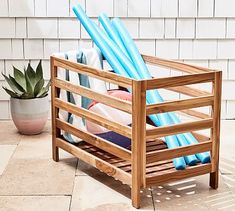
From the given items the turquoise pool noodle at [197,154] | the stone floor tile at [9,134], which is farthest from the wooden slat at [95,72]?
the stone floor tile at [9,134]

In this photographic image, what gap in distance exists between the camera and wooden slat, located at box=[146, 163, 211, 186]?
2.66 metres

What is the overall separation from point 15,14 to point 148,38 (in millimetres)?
973

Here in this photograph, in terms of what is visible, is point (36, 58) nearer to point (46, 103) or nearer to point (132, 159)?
point (46, 103)

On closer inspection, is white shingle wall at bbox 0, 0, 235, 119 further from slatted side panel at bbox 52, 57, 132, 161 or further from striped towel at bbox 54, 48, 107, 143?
slatted side panel at bbox 52, 57, 132, 161

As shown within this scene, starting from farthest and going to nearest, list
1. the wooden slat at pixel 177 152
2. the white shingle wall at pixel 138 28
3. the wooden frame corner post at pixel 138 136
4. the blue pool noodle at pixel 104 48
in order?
the white shingle wall at pixel 138 28 → the blue pool noodle at pixel 104 48 → the wooden slat at pixel 177 152 → the wooden frame corner post at pixel 138 136

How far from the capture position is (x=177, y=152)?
2705mm

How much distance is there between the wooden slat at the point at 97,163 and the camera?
2716 millimetres

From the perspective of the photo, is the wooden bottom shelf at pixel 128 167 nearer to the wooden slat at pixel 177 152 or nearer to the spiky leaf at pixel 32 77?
the wooden slat at pixel 177 152

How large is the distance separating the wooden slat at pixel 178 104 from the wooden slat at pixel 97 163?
0.34m

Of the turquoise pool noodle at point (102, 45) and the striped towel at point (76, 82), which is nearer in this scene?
the turquoise pool noodle at point (102, 45)

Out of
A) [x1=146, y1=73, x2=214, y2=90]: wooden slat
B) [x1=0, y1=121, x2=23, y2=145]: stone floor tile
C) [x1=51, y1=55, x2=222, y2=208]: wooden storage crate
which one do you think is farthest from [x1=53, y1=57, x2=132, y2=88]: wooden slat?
[x1=0, y1=121, x2=23, y2=145]: stone floor tile

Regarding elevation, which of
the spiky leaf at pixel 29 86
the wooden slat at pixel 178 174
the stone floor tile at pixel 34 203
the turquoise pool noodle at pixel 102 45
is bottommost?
the stone floor tile at pixel 34 203

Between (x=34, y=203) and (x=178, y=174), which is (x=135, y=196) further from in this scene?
(x=34, y=203)

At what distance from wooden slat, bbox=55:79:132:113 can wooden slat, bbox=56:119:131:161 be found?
0.20 metres
